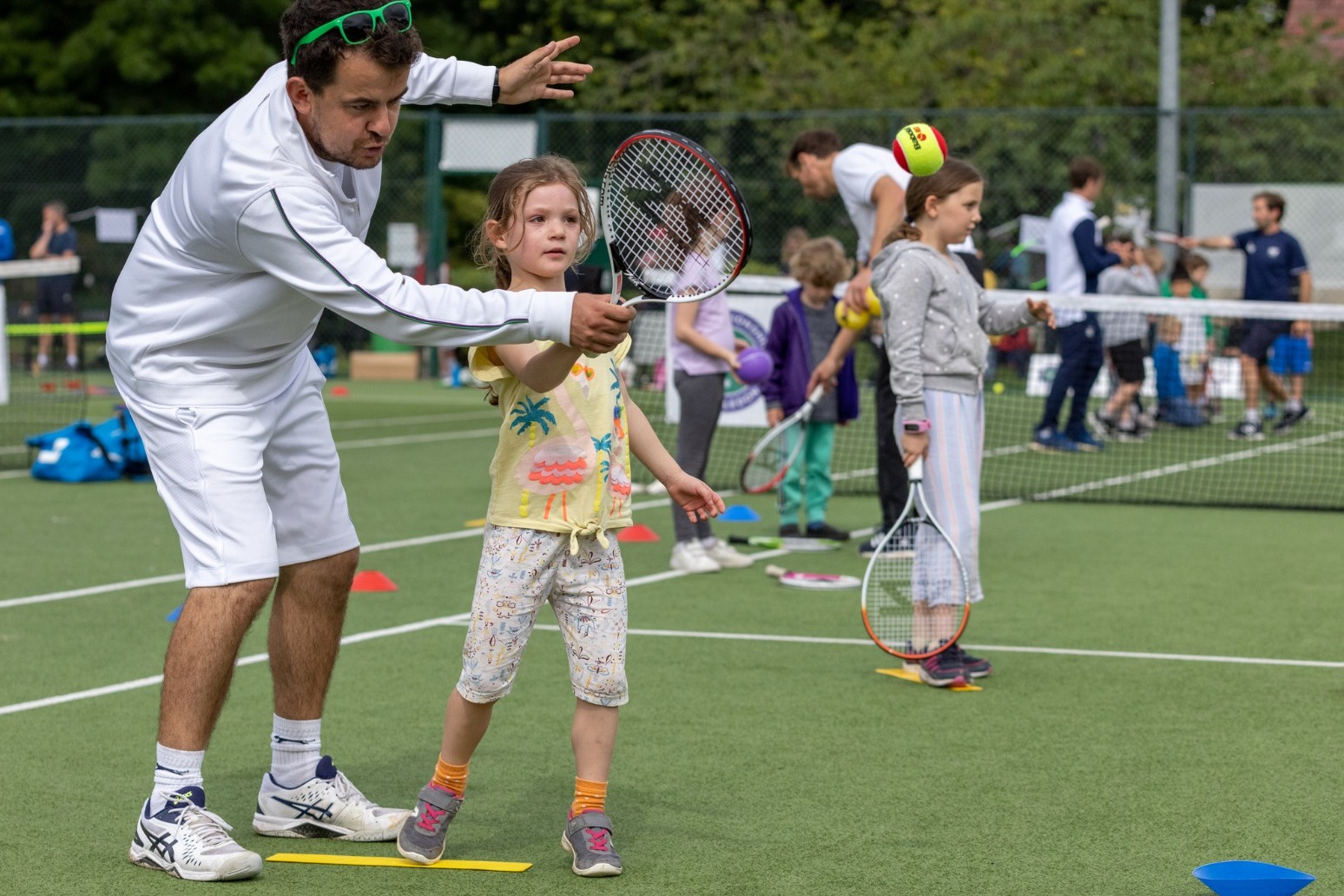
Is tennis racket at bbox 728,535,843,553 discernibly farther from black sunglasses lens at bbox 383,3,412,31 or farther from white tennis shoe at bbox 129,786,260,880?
black sunglasses lens at bbox 383,3,412,31

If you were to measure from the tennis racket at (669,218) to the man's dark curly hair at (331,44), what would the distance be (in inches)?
25.2

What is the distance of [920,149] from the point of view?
20.5ft

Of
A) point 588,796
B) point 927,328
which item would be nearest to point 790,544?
point 927,328

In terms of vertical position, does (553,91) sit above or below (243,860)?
above

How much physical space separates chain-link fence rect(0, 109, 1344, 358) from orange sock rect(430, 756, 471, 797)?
14.8 metres

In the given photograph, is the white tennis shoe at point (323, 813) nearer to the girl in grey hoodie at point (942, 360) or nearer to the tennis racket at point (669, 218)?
the tennis racket at point (669, 218)

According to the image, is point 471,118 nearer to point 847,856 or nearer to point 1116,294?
point 1116,294

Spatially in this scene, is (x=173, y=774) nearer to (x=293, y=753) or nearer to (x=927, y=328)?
(x=293, y=753)

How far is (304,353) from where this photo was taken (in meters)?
4.59

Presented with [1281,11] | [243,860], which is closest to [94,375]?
[243,860]

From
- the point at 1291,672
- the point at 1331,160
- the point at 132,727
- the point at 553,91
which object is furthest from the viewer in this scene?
the point at 1331,160

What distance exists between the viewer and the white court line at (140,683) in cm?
587

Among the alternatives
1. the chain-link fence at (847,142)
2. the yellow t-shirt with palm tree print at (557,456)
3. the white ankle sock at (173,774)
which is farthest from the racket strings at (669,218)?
the chain-link fence at (847,142)

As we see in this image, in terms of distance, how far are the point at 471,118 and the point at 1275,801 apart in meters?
18.6
